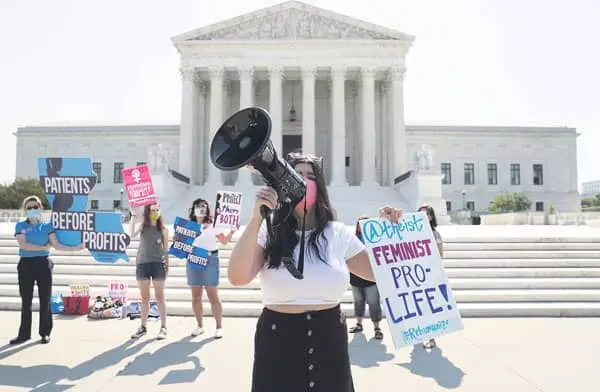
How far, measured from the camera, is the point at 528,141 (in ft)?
186

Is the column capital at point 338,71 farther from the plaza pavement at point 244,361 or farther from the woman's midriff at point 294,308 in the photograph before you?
the woman's midriff at point 294,308

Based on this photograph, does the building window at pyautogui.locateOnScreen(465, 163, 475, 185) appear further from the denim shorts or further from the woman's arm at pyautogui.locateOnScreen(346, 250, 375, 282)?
the woman's arm at pyautogui.locateOnScreen(346, 250, 375, 282)

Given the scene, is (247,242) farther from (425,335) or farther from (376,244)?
(425,335)

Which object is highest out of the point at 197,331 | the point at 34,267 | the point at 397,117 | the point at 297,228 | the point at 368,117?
the point at 397,117

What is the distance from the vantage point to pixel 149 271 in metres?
6.82

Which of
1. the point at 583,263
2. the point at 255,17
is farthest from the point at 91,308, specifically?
the point at 255,17

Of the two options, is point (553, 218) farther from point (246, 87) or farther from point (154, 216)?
point (154, 216)

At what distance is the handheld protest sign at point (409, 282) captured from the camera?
355cm

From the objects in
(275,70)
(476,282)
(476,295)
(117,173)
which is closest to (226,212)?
(476,295)

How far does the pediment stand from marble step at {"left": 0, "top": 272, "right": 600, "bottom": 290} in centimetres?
2916

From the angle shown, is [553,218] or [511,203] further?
[511,203]

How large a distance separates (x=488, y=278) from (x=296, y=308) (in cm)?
931

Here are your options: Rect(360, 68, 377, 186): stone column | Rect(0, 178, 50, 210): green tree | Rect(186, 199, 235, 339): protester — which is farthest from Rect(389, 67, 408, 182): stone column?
Rect(0, 178, 50, 210): green tree

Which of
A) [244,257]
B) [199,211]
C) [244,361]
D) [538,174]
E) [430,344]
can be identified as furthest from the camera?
[538,174]
